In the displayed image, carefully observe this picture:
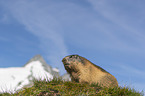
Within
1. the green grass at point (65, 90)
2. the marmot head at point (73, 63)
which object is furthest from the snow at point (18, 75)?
the green grass at point (65, 90)

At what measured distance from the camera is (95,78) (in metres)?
10.7

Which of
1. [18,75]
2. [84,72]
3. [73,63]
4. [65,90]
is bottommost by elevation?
[65,90]

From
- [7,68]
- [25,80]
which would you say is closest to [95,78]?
[25,80]

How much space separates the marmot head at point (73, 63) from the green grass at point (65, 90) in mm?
1183

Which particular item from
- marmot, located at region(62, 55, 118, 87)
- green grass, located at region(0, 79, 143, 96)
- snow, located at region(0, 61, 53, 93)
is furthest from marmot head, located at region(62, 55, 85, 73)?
snow, located at region(0, 61, 53, 93)

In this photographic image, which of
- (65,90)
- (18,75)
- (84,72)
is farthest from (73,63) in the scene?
(18,75)

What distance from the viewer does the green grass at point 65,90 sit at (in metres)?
8.30

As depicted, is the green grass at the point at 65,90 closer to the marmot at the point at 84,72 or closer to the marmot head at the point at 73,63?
the marmot at the point at 84,72

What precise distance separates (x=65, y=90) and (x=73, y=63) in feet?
7.84

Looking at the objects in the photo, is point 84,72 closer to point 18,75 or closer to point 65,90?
point 65,90

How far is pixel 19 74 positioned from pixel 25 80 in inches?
85.0

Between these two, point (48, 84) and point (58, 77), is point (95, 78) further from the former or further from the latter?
point (48, 84)

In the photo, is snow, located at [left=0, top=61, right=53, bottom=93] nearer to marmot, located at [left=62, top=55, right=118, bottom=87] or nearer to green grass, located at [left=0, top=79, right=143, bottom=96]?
marmot, located at [left=62, top=55, right=118, bottom=87]

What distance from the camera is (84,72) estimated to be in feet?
34.9
